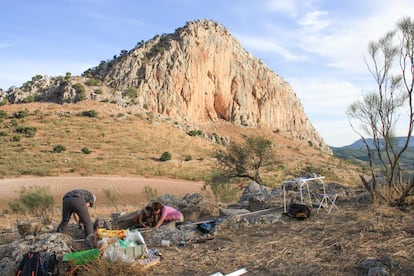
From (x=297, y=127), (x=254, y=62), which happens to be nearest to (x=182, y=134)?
(x=254, y=62)

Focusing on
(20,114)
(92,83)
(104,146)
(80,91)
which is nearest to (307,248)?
(104,146)

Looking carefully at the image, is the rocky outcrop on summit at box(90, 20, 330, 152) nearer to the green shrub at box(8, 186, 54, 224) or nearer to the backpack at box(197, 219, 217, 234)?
the green shrub at box(8, 186, 54, 224)

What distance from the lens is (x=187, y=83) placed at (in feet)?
185

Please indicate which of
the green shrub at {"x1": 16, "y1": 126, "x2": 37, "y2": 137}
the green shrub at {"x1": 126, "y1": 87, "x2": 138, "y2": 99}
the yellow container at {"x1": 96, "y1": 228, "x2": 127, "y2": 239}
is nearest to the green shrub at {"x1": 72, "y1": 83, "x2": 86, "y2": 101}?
the green shrub at {"x1": 126, "y1": 87, "x2": 138, "y2": 99}

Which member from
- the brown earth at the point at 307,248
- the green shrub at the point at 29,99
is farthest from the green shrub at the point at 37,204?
the green shrub at the point at 29,99

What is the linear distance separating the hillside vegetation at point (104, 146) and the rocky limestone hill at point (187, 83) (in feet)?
14.6

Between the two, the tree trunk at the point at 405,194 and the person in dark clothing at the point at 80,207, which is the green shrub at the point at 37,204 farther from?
the tree trunk at the point at 405,194

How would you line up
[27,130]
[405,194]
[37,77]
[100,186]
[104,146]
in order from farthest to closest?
[37,77]
[27,130]
[104,146]
[100,186]
[405,194]

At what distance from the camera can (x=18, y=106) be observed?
141ft

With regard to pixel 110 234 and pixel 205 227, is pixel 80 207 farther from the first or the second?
pixel 205 227

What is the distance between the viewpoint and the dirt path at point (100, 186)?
1705cm

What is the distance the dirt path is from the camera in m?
17.0

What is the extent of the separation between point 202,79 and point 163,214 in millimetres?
51998

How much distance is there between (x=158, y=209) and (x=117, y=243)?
238 cm
